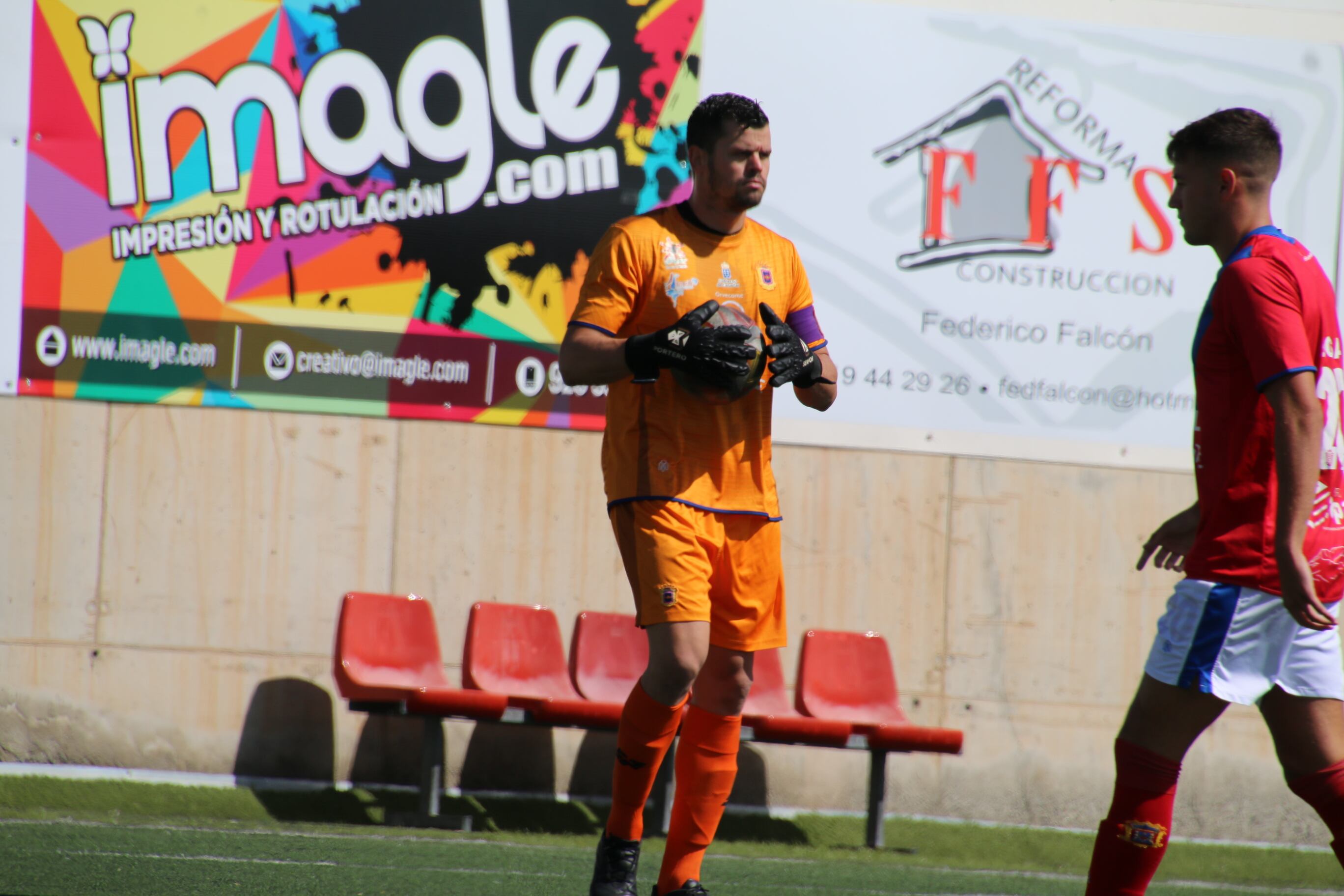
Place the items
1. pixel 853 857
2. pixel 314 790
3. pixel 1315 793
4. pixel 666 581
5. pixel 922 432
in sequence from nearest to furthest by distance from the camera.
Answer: pixel 1315 793
pixel 666 581
pixel 853 857
pixel 314 790
pixel 922 432

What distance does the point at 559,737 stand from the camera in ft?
20.7

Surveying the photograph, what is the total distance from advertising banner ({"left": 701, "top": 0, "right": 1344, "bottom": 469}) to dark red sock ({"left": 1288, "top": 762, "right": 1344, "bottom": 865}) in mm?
4003

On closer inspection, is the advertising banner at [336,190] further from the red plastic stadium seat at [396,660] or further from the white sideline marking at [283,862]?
the white sideline marking at [283,862]

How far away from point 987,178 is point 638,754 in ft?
14.4

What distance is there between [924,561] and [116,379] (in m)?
4.14

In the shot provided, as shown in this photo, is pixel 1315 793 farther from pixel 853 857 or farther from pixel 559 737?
pixel 559 737

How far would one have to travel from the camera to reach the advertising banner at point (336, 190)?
6082 millimetres

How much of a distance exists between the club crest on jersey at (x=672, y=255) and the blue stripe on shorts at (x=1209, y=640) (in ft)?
4.94

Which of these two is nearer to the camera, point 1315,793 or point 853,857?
point 1315,793

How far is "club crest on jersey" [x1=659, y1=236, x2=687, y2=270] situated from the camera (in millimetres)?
3270

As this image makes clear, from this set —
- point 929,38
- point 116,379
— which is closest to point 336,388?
point 116,379

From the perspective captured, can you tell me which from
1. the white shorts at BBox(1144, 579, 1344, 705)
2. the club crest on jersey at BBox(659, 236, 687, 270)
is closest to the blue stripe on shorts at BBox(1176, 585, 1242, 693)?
the white shorts at BBox(1144, 579, 1344, 705)

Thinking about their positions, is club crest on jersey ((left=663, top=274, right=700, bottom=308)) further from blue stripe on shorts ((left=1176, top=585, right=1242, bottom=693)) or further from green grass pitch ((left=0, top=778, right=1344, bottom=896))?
green grass pitch ((left=0, top=778, right=1344, bottom=896))

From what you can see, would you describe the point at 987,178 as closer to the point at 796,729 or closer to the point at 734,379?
the point at 796,729
